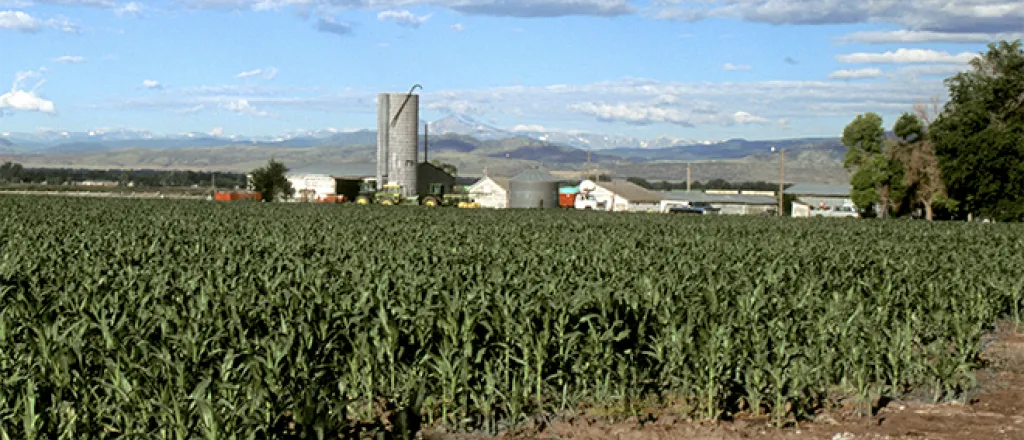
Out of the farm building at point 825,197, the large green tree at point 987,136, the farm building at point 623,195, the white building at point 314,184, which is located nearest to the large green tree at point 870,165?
the large green tree at point 987,136

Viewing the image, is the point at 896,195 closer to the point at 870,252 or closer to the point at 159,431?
the point at 870,252

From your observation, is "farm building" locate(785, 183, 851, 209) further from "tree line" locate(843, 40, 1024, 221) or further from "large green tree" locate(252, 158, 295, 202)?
"large green tree" locate(252, 158, 295, 202)

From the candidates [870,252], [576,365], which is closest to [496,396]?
[576,365]

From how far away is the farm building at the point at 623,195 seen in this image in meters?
138

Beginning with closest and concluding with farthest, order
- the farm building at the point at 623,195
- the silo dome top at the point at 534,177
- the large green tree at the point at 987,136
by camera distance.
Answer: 1. the large green tree at the point at 987,136
2. the silo dome top at the point at 534,177
3. the farm building at the point at 623,195

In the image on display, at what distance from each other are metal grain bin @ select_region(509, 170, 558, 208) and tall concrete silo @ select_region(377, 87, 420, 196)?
10.1 m

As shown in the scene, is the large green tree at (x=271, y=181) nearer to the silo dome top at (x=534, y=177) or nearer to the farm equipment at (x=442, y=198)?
the silo dome top at (x=534, y=177)

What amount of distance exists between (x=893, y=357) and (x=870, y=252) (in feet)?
49.1

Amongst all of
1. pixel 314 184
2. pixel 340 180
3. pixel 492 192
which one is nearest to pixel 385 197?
pixel 340 180

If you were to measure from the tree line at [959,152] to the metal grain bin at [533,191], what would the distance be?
2571cm

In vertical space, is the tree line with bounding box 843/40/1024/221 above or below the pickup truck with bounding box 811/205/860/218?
above

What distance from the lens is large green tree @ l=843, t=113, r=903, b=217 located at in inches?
3551

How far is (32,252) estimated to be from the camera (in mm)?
18781

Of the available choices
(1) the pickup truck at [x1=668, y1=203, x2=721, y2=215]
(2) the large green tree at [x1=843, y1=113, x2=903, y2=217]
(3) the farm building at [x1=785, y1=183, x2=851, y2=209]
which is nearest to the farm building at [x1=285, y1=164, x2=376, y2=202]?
(1) the pickup truck at [x1=668, y1=203, x2=721, y2=215]
